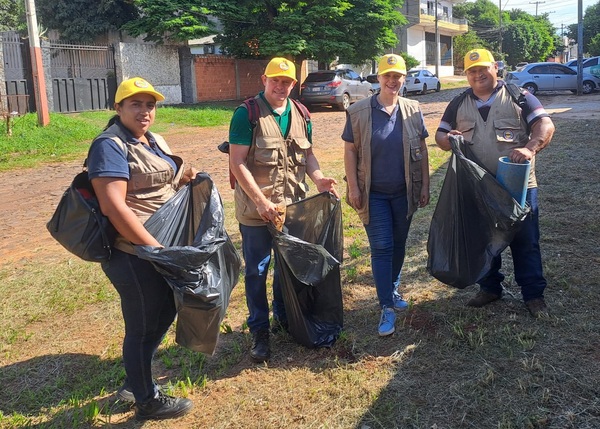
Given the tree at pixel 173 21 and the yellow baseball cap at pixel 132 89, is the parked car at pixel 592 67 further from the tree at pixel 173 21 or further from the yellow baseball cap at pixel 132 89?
the yellow baseball cap at pixel 132 89

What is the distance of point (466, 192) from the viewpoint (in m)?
3.69

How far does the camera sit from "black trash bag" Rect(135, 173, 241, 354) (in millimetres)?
2705

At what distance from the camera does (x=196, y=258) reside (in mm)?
2732

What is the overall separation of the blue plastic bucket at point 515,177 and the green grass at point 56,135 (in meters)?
9.53

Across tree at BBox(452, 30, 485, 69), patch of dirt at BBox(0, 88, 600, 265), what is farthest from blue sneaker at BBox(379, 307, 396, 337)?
tree at BBox(452, 30, 485, 69)

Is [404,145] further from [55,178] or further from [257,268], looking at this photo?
[55,178]

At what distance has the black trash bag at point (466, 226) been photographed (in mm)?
3619

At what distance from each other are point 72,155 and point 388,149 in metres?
9.87

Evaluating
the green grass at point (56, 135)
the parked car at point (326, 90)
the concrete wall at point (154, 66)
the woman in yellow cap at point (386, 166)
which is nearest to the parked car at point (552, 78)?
the parked car at point (326, 90)

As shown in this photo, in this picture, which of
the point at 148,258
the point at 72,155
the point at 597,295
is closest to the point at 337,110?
the point at 72,155

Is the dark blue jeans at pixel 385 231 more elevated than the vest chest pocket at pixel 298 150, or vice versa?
the vest chest pocket at pixel 298 150

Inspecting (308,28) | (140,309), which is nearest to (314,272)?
(140,309)

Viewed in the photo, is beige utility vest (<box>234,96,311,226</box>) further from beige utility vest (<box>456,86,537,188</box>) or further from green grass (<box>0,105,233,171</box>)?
green grass (<box>0,105,233,171</box>)

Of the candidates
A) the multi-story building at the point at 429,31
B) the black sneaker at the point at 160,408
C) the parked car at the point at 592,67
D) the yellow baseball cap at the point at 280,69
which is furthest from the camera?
the multi-story building at the point at 429,31
